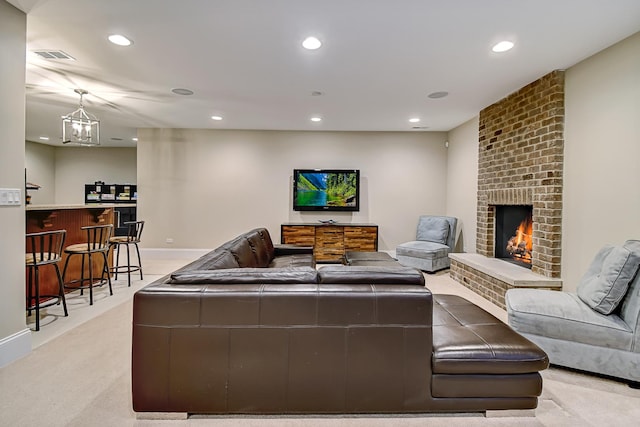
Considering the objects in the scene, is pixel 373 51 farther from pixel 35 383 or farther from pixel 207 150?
pixel 207 150

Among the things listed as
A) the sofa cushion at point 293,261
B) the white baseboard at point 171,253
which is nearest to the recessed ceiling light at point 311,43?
the sofa cushion at point 293,261

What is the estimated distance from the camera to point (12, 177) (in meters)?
2.39

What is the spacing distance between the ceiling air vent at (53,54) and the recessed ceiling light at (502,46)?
395 centimetres

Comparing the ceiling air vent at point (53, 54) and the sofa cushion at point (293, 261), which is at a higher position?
the ceiling air vent at point (53, 54)

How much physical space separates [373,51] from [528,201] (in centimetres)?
245

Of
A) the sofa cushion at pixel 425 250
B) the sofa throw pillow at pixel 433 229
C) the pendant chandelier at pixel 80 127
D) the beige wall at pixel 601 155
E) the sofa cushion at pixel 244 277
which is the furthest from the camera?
the sofa throw pillow at pixel 433 229

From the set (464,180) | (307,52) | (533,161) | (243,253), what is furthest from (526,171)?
(243,253)

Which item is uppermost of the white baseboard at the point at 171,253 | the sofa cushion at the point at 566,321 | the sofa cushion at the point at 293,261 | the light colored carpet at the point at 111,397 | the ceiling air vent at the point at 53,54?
the ceiling air vent at the point at 53,54

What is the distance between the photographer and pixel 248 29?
262 centimetres

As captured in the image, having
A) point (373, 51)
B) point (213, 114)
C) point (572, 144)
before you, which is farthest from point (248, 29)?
point (572, 144)

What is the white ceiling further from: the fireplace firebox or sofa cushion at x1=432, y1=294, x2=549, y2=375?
sofa cushion at x1=432, y1=294, x2=549, y2=375

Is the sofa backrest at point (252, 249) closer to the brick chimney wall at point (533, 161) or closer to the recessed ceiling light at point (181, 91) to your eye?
the recessed ceiling light at point (181, 91)

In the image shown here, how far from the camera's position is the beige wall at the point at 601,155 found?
2.67 meters

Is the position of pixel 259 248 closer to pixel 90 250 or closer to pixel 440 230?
pixel 90 250
